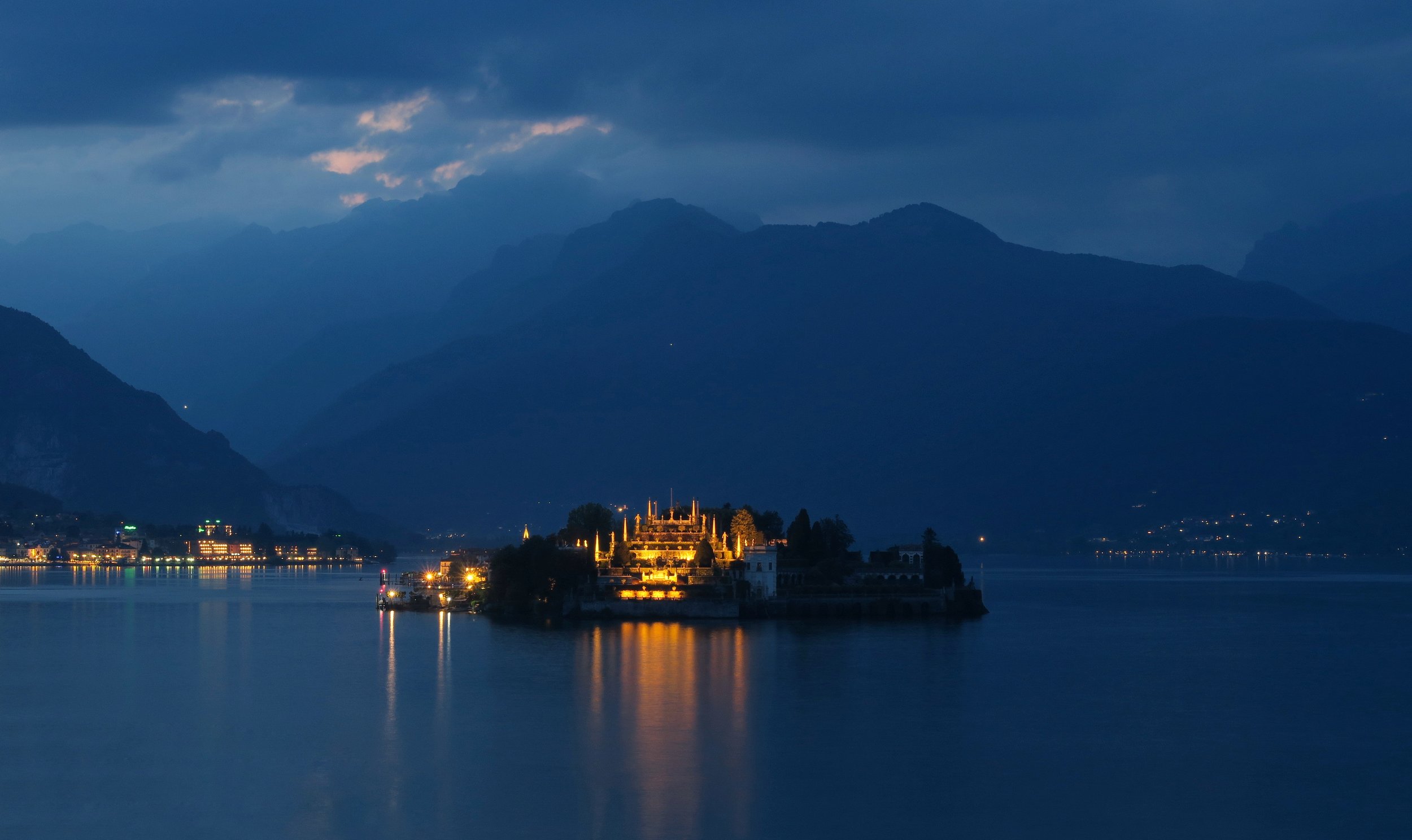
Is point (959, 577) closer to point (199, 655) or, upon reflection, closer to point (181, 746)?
point (199, 655)

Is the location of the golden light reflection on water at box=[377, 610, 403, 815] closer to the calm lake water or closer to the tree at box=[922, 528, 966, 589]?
the calm lake water

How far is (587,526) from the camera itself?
4599 inches

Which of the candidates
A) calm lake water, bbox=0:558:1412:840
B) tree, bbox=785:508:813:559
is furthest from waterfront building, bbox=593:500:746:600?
calm lake water, bbox=0:558:1412:840

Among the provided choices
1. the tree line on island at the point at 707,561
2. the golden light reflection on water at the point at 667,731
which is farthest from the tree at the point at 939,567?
the golden light reflection on water at the point at 667,731

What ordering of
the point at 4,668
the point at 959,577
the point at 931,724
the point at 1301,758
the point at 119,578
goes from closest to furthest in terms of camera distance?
the point at 1301,758 < the point at 931,724 < the point at 4,668 < the point at 959,577 < the point at 119,578

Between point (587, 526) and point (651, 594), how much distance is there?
20.1m

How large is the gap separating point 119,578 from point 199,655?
389 feet

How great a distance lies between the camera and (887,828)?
37.3m

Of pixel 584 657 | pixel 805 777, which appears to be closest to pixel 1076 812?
pixel 805 777

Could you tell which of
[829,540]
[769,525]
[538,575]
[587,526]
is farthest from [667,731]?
[769,525]

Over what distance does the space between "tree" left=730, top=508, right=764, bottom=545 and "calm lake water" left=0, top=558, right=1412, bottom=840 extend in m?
13.9

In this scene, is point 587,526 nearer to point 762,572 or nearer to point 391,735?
point 762,572

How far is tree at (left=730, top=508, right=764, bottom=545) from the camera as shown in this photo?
106 metres

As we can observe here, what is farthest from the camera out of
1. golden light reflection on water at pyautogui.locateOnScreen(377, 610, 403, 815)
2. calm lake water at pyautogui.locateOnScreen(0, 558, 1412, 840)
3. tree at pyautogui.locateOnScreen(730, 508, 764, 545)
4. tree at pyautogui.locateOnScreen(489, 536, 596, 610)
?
tree at pyautogui.locateOnScreen(730, 508, 764, 545)
